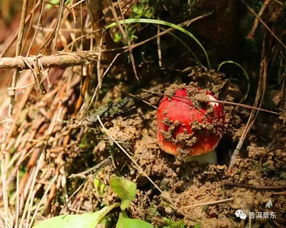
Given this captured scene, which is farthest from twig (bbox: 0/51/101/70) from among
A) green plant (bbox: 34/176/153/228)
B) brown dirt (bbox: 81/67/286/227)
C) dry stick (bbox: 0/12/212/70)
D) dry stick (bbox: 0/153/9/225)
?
dry stick (bbox: 0/153/9/225)

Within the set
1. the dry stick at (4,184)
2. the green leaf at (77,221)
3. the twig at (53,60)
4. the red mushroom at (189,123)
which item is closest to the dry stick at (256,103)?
the red mushroom at (189,123)

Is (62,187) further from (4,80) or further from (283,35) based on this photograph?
(283,35)

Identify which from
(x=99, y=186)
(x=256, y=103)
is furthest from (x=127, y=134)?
(x=256, y=103)

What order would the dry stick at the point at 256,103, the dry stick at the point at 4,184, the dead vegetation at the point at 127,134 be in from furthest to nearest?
the dry stick at the point at 4,184, the dry stick at the point at 256,103, the dead vegetation at the point at 127,134

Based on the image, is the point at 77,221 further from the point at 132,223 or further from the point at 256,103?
the point at 256,103

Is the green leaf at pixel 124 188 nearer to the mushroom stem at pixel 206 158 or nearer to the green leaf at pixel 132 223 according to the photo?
the green leaf at pixel 132 223
